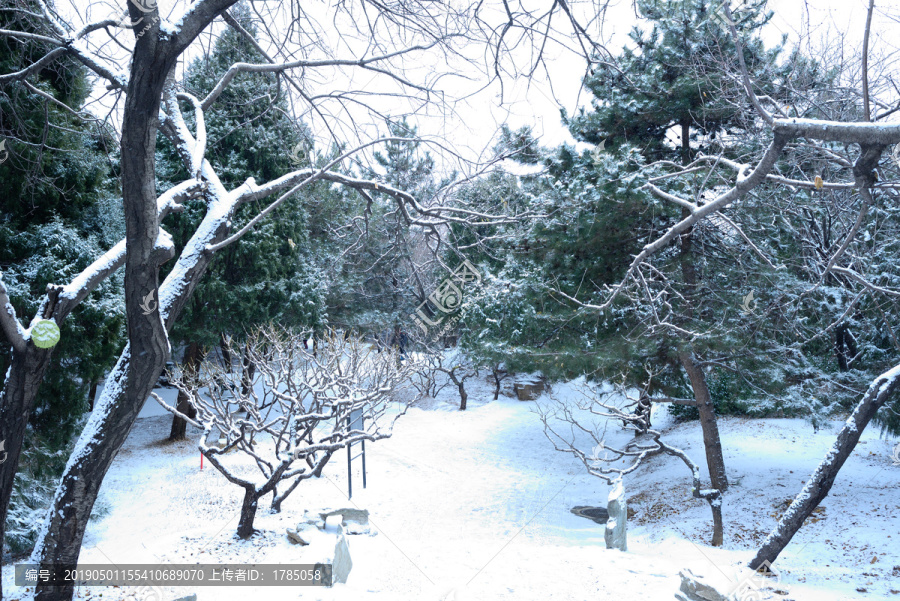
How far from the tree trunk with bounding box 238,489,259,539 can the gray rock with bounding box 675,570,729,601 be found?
3.39m

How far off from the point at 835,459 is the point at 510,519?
4297 millimetres

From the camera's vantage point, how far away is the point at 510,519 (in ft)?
24.0

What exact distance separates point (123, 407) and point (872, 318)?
306 inches

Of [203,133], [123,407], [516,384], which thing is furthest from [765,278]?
[516,384]

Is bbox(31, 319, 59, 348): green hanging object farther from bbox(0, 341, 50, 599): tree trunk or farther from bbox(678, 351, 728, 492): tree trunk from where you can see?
bbox(678, 351, 728, 492): tree trunk

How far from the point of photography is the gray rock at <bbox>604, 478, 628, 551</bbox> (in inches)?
221

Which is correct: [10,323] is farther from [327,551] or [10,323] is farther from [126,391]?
[327,551]

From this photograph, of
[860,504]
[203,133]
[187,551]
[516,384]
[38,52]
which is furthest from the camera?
[516,384]

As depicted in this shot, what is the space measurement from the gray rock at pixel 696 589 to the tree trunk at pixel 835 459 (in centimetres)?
98

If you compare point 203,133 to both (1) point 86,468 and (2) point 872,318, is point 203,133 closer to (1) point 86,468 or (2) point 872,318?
(1) point 86,468

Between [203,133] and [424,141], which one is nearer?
[424,141]

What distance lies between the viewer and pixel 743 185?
6.34ft

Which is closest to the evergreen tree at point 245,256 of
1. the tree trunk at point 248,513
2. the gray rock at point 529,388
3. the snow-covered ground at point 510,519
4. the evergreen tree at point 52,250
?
the snow-covered ground at point 510,519

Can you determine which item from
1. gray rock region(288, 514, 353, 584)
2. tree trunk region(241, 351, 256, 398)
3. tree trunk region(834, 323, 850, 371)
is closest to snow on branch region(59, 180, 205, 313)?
gray rock region(288, 514, 353, 584)
